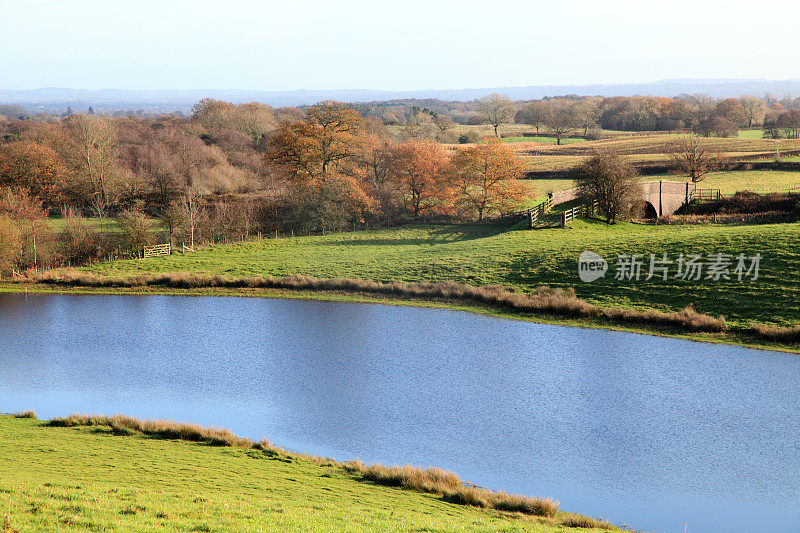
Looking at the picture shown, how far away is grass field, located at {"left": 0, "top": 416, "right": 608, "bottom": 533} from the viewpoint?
11.4 meters

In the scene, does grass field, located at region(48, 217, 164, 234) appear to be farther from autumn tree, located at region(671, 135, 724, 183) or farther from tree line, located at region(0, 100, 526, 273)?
autumn tree, located at region(671, 135, 724, 183)

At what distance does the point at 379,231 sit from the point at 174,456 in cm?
4432

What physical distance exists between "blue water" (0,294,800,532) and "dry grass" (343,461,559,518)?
4.03 feet

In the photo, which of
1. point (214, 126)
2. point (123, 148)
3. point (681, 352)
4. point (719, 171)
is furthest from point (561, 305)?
point (214, 126)

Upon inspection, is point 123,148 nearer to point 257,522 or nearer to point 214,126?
point 214,126

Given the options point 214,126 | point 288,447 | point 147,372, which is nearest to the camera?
point 288,447

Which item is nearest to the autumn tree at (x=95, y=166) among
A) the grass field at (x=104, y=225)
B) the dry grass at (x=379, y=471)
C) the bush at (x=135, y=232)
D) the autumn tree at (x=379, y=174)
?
the grass field at (x=104, y=225)

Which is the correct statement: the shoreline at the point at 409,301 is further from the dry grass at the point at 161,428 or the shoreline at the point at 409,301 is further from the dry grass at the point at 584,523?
the dry grass at the point at 161,428

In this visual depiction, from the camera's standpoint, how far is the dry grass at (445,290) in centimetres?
3266

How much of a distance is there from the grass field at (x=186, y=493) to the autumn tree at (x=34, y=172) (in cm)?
5438

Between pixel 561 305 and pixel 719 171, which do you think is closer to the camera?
pixel 561 305

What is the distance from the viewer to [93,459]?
55.3 ft

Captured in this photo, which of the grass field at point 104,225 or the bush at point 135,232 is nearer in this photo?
the bush at point 135,232

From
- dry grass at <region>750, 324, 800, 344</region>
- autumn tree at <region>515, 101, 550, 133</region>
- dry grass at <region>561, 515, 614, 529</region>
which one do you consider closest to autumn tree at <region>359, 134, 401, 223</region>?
dry grass at <region>750, 324, 800, 344</region>
